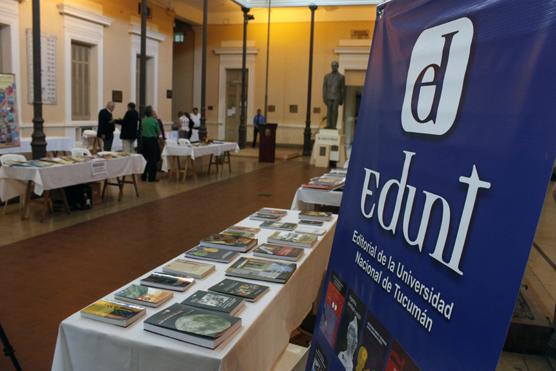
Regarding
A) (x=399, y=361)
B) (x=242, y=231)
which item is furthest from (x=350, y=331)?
(x=242, y=231)

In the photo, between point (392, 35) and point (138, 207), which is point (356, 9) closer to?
point (138, 207)

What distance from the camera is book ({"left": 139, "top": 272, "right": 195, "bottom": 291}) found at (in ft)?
7.48

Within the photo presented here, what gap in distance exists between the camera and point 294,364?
2.53 metres

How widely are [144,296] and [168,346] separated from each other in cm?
44

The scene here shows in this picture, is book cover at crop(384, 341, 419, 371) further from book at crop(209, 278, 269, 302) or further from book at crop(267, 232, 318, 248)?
book at crop(267, 232, 318, 248)

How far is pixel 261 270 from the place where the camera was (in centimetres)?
251

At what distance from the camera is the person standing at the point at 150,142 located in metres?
9.91

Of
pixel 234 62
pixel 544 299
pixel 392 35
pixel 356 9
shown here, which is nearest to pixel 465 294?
pixel 392 35

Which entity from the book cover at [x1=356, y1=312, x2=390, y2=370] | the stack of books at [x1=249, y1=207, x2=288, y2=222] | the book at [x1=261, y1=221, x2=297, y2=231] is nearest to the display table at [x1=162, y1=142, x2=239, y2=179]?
the stack of books at [x1=249, y1=207, x2=288, y2=222]

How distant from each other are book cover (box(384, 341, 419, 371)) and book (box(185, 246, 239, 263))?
1.44 m

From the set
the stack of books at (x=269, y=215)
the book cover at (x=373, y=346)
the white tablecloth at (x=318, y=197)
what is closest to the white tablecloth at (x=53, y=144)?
the white tablecloth at (x=318, y=197)

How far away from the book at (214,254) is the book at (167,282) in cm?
32

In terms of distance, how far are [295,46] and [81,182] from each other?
1434 cm

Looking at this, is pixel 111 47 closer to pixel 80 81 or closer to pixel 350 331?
pixel 80 81
